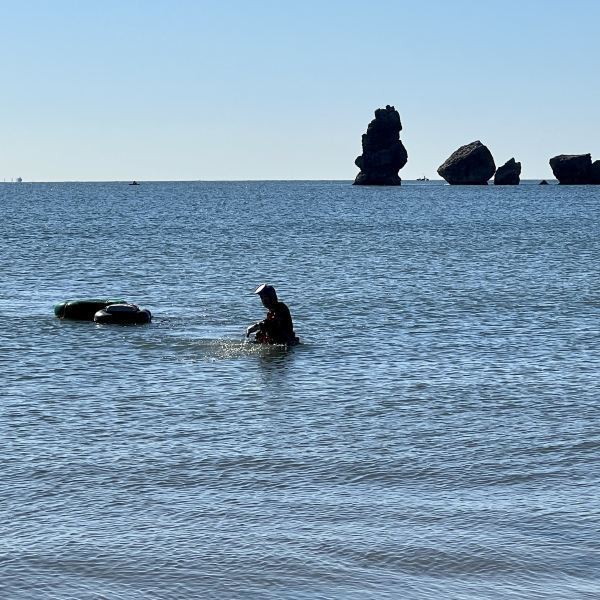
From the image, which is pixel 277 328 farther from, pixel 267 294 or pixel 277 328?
pixel 267 294

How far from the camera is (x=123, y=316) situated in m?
35.9

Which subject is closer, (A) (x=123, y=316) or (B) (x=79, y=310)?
(A) (x=123, y=316)

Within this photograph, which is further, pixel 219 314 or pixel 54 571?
pixel 219 314

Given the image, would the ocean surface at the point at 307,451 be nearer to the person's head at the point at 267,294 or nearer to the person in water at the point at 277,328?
the person in water at the point at 277,328

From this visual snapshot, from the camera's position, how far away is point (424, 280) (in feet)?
179

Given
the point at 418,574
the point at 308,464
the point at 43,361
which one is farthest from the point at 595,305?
the point at 418,574

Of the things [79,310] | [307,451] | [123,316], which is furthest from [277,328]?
[307,451]

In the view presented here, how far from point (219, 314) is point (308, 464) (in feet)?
71.8

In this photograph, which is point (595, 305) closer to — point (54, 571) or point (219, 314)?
point (219, 314)

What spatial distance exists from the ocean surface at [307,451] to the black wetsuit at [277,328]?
1.72 feet

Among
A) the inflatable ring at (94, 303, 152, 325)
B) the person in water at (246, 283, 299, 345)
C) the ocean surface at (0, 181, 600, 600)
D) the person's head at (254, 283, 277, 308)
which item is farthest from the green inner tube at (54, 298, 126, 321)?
the person's head at (254, 283, 277, 308)

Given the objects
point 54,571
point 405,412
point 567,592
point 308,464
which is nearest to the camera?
point 567,592

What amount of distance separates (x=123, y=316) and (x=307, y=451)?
695 inches

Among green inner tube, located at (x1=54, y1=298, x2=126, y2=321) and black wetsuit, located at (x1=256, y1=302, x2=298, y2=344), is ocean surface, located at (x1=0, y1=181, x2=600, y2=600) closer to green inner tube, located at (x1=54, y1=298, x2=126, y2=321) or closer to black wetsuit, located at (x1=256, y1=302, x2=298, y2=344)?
black wetsuit, located at (x1=256, y1=302, x2=298, y2=344)
